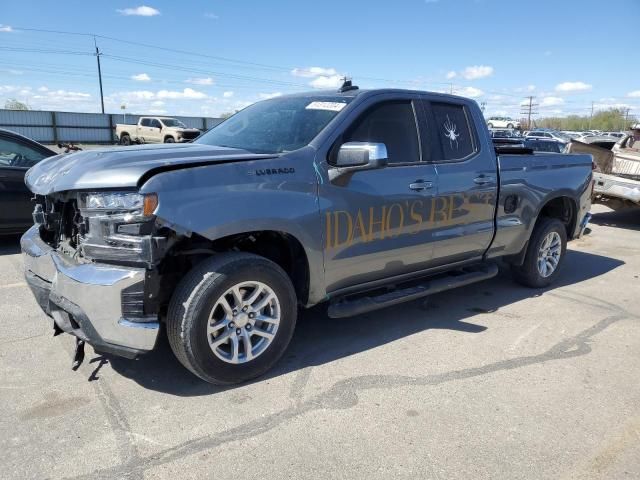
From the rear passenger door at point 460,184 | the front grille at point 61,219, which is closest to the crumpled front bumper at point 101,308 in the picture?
the front grille at point 61,219

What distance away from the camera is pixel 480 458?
107 inches

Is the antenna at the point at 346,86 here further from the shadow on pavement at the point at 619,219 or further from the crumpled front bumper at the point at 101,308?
the shadow on pavement at the point at 619,219

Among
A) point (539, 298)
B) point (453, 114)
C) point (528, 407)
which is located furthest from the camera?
point (539, 298)

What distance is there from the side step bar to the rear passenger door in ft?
0.53

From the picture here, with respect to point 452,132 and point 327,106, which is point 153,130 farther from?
point 327,106

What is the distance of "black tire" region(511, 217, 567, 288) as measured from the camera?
5.56 m

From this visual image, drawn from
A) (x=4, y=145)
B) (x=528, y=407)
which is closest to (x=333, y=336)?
(x=528, y=407)

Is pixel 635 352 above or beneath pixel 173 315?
beneath

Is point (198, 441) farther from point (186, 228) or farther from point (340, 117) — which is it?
A: point (340, 117)

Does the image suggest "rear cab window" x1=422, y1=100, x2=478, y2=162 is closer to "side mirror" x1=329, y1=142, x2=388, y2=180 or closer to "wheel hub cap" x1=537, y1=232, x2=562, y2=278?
"side mirror" x1=329, y1=142, x2=388, y2=180

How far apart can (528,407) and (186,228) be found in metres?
2.30

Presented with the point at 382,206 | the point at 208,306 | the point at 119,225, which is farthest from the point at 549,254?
the point at 119,225

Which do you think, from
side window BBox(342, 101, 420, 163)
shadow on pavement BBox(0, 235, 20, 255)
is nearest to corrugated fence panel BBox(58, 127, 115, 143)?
shadow on pavement BBox(0, 235, 20, 255)

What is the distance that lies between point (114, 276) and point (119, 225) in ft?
0.95
